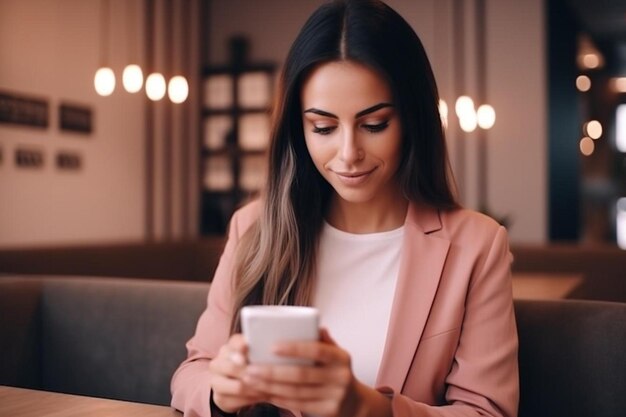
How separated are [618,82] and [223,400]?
11420mm

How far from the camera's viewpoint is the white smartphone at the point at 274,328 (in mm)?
789

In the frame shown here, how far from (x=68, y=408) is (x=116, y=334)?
1.05m

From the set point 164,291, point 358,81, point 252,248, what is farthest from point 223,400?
point 164,291

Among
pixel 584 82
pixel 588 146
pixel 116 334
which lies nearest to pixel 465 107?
pixel 116 334

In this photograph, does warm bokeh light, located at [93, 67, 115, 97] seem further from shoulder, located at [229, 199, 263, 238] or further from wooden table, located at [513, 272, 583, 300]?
shoulder, located at [229, 199, 263, 238]

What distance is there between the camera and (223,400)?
1.00 metres

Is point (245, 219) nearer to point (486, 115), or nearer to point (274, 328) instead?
point (274, 328)

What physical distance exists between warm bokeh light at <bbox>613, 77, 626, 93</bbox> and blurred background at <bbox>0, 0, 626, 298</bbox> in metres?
2.99

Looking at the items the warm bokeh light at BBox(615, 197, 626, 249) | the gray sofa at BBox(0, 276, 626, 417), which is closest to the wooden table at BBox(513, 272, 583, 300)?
the gray sofa at BBox(0, 276, 626, 417)

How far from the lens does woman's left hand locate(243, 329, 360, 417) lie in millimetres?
812

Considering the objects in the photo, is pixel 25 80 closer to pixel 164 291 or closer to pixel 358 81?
pixel 164 291

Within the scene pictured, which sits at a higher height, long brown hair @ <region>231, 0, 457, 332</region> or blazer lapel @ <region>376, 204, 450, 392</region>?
long brown hair @ <region>231, 0, 457, 332</region>

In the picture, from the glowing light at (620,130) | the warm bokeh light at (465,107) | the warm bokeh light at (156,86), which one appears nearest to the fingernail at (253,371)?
the warm bokeh light at (156,86)

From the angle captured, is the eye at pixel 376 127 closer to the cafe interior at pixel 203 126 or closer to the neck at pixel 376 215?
the neck at pixel 376 215
